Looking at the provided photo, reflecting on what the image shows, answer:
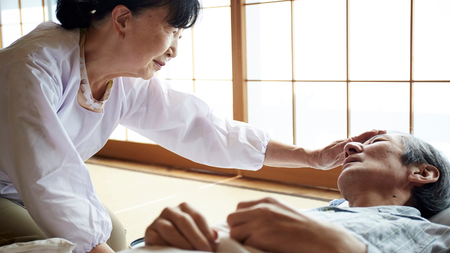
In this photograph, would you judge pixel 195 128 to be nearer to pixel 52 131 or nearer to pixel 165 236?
pixel 52 131

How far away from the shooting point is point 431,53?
2.83 metres

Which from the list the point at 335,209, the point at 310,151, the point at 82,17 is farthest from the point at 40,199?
the point at 310,151

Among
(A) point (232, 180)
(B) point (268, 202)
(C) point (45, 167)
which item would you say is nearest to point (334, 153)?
(B) point (268, 202)

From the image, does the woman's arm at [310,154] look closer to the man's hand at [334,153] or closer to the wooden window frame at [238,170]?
the man's hand at [334,153]

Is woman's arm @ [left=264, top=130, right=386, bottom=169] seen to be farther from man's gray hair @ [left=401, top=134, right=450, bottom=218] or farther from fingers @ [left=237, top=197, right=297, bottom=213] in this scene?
fingers @ [left=237, top=197, right=297, bottom=213]

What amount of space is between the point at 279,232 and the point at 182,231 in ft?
0.64

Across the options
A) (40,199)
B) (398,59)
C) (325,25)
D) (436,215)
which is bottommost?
(436,215)

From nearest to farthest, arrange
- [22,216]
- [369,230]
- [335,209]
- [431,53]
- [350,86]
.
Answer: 1. [369,230]
2. [335,209]
3. [22,216]
4. [431,53]
5. [350,86]

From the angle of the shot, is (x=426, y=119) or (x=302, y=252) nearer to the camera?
(x=302, y=252)

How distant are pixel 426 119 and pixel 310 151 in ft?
5.10

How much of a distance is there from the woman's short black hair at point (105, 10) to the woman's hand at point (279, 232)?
0.78 meters

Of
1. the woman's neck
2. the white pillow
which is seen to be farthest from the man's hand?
the woman's neck

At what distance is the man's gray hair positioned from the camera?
1429 mm

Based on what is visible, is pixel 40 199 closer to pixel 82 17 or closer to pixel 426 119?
pixel 82 17
